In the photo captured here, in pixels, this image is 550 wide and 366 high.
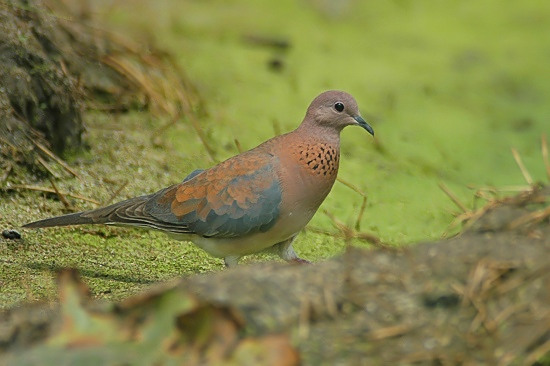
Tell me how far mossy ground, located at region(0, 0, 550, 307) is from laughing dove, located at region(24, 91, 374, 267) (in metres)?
0.21

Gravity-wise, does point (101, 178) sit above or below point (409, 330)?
below

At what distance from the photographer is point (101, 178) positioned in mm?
4457

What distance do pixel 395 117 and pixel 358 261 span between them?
3.53 meters

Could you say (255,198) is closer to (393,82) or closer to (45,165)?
(45,165)

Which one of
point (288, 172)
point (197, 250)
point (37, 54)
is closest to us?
point (288, 172)

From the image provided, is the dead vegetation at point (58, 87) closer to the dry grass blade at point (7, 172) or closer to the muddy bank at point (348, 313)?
the dry grass blade at point (7, 172)

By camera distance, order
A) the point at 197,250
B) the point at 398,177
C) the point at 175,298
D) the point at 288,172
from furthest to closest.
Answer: the point at 398,177 < the point at 197,250 < the point at 288,172 < the point at 175,298

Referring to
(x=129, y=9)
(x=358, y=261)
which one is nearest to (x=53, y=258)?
(x=358, y=261)

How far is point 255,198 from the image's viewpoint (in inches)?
138

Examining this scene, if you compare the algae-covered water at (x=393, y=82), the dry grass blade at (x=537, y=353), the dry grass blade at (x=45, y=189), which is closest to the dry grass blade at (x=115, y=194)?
the dry grass blade at (x=45, y=189)

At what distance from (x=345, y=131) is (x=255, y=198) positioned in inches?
83.8

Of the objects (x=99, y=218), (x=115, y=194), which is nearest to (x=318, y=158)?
(x=99, y=218)

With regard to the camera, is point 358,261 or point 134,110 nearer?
point 358,261

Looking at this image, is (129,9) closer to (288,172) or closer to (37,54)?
(37,54)
